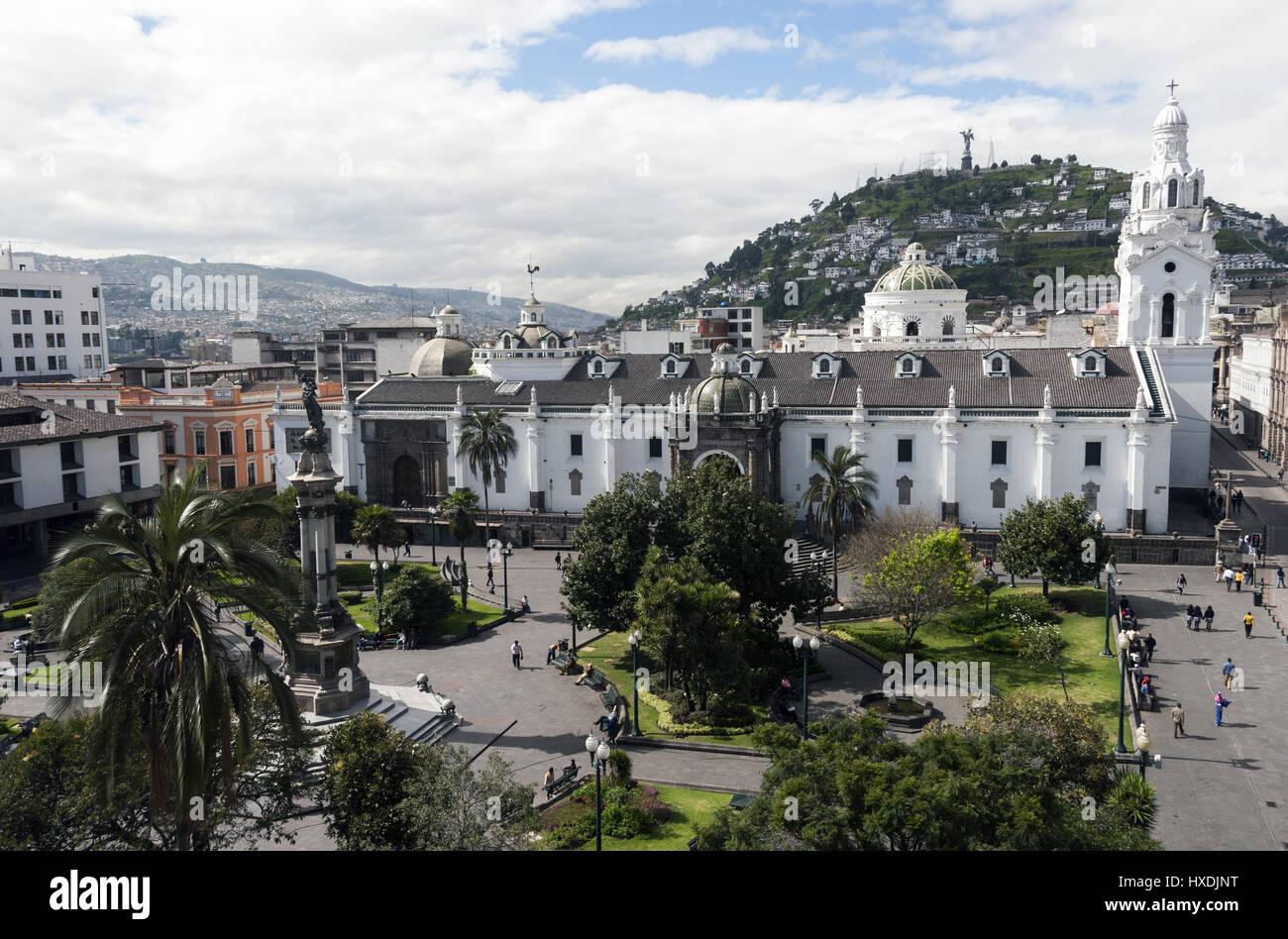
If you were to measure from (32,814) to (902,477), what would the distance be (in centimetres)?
4317

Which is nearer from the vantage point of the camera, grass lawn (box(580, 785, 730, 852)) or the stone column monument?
grass lawn (box(580, 785, 730, 852))

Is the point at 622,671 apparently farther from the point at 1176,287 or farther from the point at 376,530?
the point at 1176,287

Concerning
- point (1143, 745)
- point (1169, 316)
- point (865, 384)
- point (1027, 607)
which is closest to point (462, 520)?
point (865, 384)

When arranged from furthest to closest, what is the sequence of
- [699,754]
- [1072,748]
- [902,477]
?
[902,477] < [699,754] < [1072,748]

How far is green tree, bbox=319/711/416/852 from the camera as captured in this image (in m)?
16.7

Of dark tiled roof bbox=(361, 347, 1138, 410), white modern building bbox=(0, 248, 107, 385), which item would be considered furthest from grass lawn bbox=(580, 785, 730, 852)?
white modern building bbox=(0, 248, 107, 385)

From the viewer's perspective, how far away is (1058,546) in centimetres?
3759

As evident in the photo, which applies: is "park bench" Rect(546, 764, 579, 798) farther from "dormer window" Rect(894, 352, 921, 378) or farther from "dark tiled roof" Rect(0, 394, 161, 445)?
"dark tiled roof" Rect(0, 394, 161, 445)

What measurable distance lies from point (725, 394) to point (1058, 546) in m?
Answer: 19.4

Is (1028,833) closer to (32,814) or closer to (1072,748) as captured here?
(1072,748)

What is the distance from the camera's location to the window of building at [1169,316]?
57344 millimetres

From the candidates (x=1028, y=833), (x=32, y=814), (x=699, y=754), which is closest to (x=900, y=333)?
(x=699, y=754)

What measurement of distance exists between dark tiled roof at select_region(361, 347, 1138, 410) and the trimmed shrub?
46.1 ft

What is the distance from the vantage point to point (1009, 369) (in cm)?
5209
